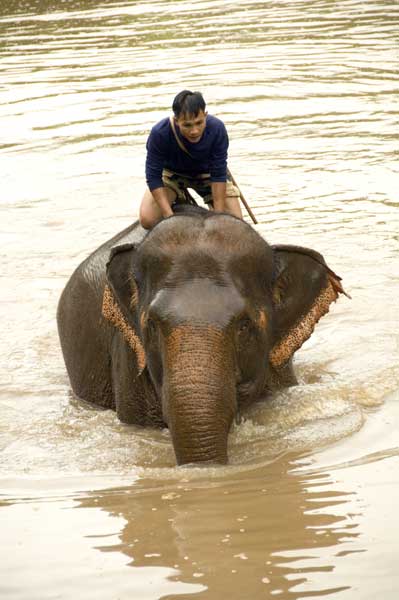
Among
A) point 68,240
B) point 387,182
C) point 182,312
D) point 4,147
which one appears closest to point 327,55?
point 4,147

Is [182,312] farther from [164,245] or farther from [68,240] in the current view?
[68,240]

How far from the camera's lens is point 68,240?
8.93m

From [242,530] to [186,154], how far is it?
105 inches

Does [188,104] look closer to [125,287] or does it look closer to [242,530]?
[125,287]

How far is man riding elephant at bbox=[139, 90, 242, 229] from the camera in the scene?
5.89 m

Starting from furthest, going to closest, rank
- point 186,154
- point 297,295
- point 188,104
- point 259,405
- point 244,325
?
1. point 186,154
2. point 188,104
3. point 259,405
4. point 297,295
5. point 244,325

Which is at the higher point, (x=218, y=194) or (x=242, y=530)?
(x=218, y=194)

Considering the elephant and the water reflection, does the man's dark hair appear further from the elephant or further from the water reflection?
the water reflection

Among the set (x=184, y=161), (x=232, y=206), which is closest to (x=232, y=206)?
(x=232, y=206)

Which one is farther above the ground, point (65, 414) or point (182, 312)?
point (182, 312)

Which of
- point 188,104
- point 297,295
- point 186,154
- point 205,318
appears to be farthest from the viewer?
point 186,154

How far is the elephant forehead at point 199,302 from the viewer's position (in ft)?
14.5

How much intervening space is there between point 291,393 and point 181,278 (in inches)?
51.3

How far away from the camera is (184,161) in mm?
6203
